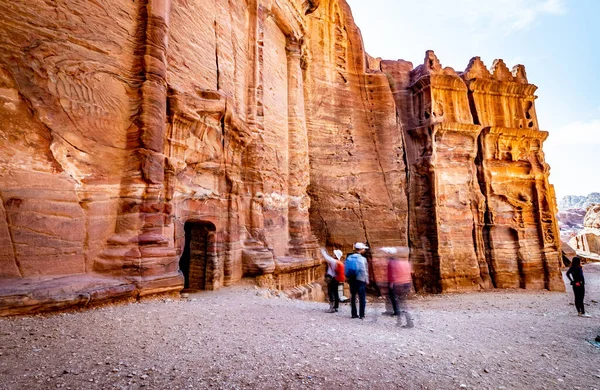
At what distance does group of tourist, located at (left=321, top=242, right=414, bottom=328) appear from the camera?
5.69 meters

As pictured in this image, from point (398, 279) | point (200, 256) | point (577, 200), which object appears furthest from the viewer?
point (577, 200)

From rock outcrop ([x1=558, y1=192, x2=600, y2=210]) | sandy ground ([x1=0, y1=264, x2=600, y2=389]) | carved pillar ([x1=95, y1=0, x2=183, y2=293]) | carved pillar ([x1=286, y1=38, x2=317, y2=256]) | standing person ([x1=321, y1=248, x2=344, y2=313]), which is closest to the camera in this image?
sandy ground ([x1=0, y1=264, x2=600, y2=389])

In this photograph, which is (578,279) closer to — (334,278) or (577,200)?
(334,278)

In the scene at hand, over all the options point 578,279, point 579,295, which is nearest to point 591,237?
point 579,295

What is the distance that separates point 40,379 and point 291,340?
258 centimetres

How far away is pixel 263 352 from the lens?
3.50 metres

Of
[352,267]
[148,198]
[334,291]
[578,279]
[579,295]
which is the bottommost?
[579,295]

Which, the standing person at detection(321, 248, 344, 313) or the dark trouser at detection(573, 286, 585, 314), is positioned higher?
the standing person at detection(321, 248, 344, 313)

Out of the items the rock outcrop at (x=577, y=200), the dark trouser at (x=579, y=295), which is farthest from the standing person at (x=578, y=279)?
the rock outcrop at (x=577, y=200)

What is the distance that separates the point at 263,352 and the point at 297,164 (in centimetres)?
974

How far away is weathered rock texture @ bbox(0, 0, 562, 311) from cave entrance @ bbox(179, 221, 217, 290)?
40 mm

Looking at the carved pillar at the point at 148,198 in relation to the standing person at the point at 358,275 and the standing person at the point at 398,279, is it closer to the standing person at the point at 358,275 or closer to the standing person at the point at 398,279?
the standing person at the point at 358,275

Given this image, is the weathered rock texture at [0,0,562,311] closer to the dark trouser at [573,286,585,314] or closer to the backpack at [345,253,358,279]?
the backpack at [345,253,358,279]

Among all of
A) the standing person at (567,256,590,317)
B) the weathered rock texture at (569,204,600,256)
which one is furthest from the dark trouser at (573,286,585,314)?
the weathered rock texture at (569,204,600,256)
